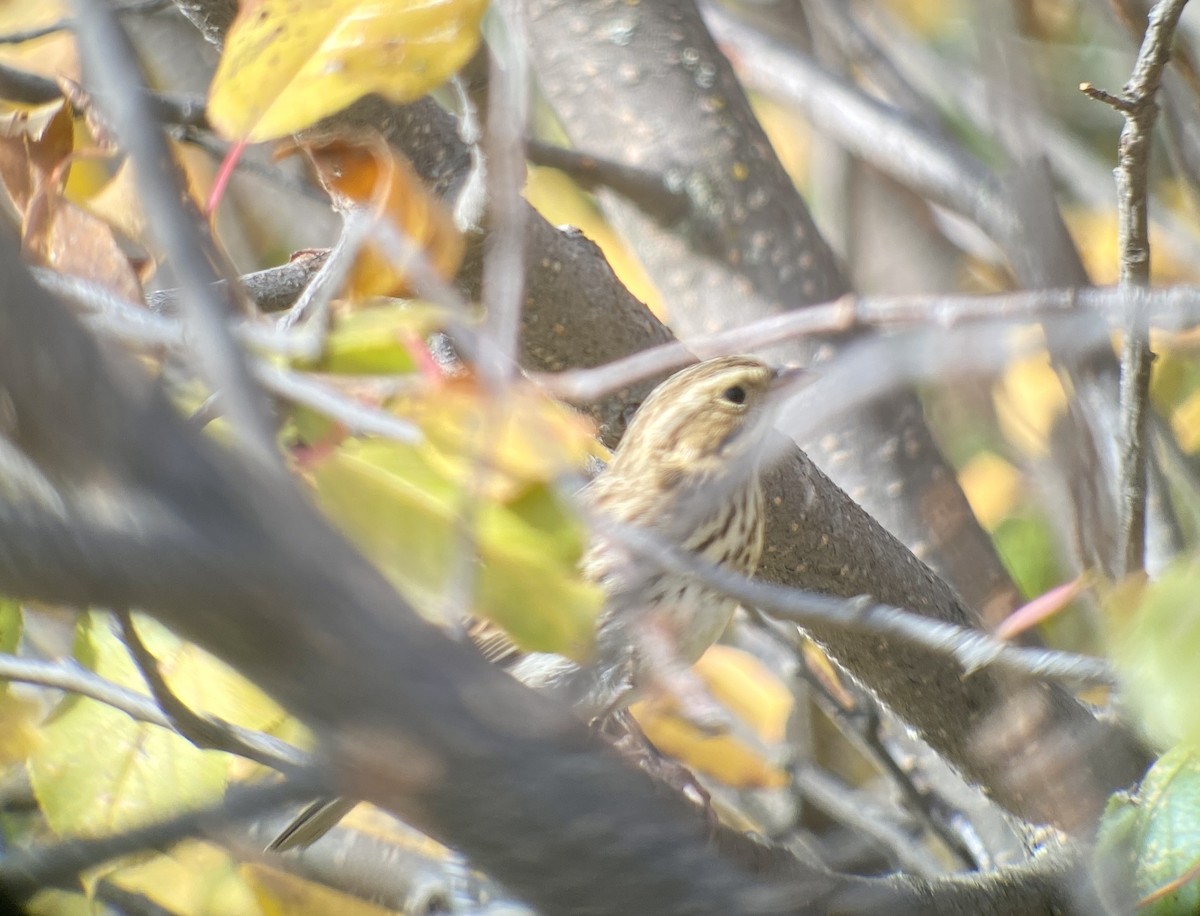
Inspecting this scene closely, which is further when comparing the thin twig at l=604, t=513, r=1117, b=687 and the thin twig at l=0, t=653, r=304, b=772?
the thin twig at l=0, t=653, r=304, b=772

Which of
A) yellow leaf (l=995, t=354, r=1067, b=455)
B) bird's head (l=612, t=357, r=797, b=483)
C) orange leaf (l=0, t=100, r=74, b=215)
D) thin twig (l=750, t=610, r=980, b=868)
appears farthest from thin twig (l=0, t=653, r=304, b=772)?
yellow leaf (l=995, t=354, r=1067, b=455)

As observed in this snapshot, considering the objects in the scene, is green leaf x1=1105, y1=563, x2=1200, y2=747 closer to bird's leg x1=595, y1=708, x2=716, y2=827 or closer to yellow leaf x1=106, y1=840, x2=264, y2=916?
bird's leg x1=595, y1=708, x2=716, y2=827

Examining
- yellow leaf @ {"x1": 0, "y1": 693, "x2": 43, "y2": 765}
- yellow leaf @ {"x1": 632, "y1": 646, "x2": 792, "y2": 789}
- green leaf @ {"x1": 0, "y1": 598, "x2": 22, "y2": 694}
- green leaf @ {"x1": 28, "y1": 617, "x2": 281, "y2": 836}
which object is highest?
green leaf @ {"x1": 0, "y1": 598, "x2": 22, "y2": 694}

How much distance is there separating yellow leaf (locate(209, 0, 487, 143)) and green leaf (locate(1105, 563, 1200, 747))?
993 mm

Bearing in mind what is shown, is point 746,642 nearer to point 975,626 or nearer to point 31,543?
point 975,626

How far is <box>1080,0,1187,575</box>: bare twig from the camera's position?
1633mm

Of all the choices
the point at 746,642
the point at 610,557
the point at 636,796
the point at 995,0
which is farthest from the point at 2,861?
the point at 746,642

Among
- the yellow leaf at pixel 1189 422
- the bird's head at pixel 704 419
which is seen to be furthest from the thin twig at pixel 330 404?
the yellow leaf at pixel 1189 422

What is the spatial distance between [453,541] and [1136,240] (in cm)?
118

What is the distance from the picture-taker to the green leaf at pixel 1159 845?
1409 millimetres

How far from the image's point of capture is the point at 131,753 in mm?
1762

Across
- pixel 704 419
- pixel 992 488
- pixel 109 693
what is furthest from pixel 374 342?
pixel 992 488

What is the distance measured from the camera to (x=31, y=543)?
71cm

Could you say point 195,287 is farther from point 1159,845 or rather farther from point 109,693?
point 1159,845
